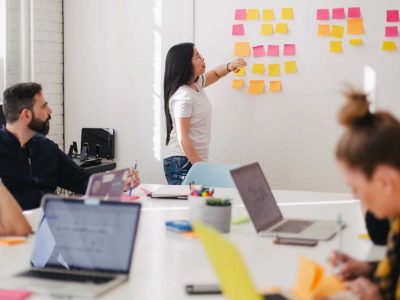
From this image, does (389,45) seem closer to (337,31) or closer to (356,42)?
(356,42)

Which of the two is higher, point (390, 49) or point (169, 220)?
point (390, 49)

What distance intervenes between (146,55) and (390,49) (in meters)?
1.75

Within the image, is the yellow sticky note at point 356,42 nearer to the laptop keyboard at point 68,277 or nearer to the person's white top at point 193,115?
the person's white top at point 193,115

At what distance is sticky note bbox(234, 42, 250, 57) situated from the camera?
13.6ft

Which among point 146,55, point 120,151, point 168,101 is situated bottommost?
point 120,151

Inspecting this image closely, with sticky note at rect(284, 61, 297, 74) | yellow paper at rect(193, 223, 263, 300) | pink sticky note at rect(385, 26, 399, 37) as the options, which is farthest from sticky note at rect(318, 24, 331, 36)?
yellow paper at rect(193, 223, 263, 300)

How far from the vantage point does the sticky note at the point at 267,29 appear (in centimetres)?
409

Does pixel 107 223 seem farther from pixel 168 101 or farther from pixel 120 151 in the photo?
pixel 120 151

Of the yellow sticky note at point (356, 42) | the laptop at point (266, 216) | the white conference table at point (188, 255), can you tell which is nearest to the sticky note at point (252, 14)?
the yellow sticky note at point (356, 42)

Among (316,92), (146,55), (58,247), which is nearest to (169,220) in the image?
(58,247)

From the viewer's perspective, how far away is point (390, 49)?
3.88 meters

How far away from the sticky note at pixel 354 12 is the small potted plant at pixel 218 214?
2.35m

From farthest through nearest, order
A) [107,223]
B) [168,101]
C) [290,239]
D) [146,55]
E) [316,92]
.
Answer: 1. [146,55]
2. [316,92]
3. [168,101]
4. [290,239]
5. [107,223]

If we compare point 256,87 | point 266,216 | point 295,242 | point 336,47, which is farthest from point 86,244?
point 336,47
